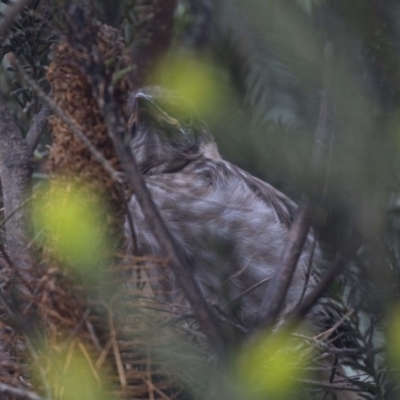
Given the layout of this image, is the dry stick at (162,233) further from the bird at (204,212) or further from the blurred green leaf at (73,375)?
the bird at (204,212)

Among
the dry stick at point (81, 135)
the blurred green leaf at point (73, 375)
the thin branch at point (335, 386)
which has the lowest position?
the thin branch at point (335, 386)

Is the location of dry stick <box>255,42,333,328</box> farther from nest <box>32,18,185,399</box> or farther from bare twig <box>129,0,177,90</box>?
bare twig <box>129,0,177,90</box>

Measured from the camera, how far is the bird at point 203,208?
3217mm

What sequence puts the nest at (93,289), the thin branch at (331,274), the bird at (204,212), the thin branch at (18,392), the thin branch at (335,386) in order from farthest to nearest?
the bird at (204,212) < the thin branch at (335,386) < the nest at (93,289) < the thin branch at (18,392) < the thin branch at (331,274)

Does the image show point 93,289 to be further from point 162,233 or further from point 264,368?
point 264,368

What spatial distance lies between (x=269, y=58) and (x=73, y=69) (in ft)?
1.67

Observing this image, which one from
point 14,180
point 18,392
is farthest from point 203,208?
point 18,392

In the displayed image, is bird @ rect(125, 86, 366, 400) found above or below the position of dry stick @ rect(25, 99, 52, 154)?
below

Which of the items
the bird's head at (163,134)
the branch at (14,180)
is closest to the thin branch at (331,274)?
the branch at (14,180)

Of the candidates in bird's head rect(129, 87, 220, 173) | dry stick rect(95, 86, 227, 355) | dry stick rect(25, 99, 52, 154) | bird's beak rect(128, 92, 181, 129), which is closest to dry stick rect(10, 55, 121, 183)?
dry stick rect(95, 86, 227, 355)

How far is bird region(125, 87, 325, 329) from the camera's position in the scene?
322 cm

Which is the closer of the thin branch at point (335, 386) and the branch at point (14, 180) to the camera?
the thin branch at point (335, 386)

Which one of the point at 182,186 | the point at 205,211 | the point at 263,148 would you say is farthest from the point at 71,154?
the point at 182,186

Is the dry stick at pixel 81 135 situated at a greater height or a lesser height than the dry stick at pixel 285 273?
greater
